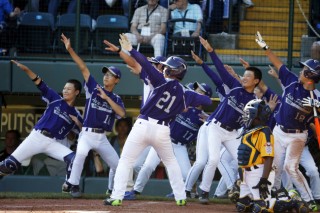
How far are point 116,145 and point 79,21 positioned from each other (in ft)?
6.86

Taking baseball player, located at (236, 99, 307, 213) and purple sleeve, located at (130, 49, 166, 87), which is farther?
purple sleeve, located at (130, 49, 166, 87)

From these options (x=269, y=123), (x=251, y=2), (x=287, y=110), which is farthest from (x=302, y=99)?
(x=251, y=2)

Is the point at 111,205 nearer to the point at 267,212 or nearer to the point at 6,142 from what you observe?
the point at 267,212

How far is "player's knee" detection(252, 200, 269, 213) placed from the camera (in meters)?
10.6

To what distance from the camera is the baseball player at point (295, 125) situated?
39.3 feet

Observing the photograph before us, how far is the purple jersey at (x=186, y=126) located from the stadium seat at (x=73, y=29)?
210 cm

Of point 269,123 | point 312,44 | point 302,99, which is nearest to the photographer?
point 302,99

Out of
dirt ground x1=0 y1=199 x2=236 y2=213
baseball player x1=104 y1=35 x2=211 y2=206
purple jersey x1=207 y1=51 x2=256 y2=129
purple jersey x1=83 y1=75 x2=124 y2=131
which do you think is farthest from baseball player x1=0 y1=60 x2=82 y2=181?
purple jersey x1=207 y1=51 x2=256 y2=129

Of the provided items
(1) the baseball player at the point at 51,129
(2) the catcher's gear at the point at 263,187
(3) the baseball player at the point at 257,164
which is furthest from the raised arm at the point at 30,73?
(2) the catcher's gear at the point at 263,187

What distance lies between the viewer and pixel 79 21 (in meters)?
14.9

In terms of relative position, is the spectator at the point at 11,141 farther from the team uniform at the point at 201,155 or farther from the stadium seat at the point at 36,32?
the team uniform at the point at 201,155

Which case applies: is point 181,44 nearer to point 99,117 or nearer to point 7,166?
point 99,117

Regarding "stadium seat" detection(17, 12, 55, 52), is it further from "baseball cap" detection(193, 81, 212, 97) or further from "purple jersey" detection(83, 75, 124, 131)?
"baseball cap" detection(193, 81, 212, 97)

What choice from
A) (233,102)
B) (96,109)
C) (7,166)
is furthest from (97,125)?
(233,102)
